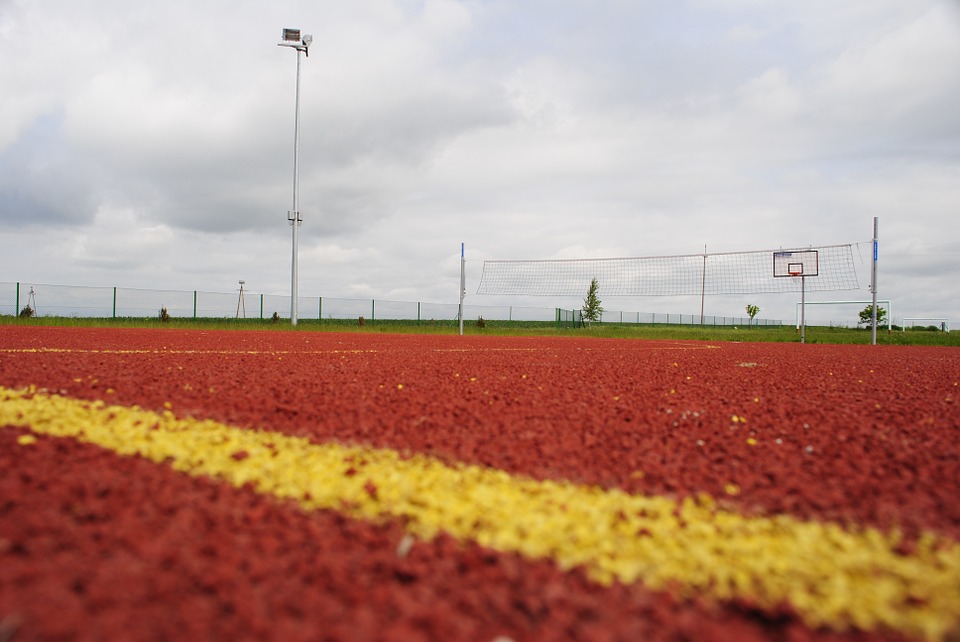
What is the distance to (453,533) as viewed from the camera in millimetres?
1524

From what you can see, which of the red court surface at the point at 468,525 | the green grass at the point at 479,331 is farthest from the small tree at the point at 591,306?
the red court surface at the point at 468,525

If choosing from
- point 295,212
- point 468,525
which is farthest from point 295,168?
point 468,525

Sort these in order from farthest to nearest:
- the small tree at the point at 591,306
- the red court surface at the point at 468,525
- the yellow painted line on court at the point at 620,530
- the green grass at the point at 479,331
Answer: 1. the small tree at the point at 591,306
2. the green grass at the point at 479,331
3. the yellow painted line on court at the point at 620,530
4. the red court surface at the point at 468,525

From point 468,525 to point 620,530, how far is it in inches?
15.4

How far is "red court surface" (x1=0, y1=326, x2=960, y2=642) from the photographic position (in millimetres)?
1146

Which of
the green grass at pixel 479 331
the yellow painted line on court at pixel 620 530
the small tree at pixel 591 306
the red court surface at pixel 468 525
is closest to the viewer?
the red court surface at pixel 468 525

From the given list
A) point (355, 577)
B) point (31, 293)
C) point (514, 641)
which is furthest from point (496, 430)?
point (31, 293)

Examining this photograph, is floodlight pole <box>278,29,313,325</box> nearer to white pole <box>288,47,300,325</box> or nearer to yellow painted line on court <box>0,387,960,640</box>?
white pole <box>288,47,300,325</box>

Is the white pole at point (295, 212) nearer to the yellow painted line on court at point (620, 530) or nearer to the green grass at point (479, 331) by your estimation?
the green grass at point (479, 331)

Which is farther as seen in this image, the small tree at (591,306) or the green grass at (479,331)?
the small tree at (591,306)

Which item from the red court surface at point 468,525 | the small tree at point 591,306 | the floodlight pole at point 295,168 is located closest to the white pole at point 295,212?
the floodlight pole at point 295,168

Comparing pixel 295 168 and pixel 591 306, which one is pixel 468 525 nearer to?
pixel 295 168

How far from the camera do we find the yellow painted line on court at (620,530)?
1256 mm

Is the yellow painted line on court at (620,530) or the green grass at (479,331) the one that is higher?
the green grass at (479,331)
